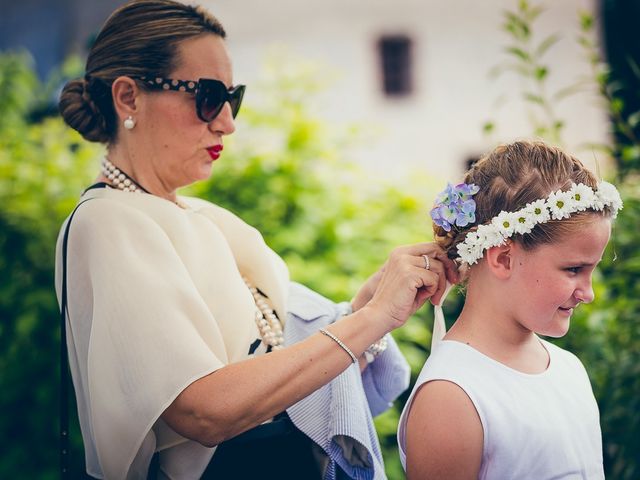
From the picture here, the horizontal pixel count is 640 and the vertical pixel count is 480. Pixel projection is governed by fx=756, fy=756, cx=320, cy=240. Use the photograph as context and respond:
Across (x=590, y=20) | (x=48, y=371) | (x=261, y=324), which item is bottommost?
(x=48, y=371)

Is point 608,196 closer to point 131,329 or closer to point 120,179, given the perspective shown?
point 131,329

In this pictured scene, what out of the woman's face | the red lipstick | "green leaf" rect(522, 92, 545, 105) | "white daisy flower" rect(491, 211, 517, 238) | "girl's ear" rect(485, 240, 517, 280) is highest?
the woman's face

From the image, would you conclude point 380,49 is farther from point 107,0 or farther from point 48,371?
point 48,371

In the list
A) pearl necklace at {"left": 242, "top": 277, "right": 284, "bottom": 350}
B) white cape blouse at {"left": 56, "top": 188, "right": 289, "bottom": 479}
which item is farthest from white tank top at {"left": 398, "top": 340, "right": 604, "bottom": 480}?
white cape blouse at {"left": 56, "top": 188, "right": 289, "bottom": 479}

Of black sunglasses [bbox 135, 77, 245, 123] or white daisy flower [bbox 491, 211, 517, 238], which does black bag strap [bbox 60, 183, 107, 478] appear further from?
white daisy flower [bbox 491, 211, 517, 238]

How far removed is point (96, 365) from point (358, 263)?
7.90 ft

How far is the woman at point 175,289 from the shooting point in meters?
2.04

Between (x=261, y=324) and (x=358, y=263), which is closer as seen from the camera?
(x=261, y=324)

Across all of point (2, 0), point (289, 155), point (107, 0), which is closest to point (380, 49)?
point (107, 0)

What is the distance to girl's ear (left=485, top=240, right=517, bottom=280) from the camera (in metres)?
2.11

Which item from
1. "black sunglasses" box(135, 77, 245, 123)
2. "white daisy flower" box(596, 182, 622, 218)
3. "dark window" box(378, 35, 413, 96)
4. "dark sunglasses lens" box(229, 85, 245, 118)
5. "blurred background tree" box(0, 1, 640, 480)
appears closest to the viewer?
"white daisy flower" box(596, 182, 622, 218)

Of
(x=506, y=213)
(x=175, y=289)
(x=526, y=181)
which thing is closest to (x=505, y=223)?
(x=506, y=213)

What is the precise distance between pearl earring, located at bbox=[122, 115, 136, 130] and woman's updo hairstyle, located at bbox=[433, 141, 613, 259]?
1070 mm

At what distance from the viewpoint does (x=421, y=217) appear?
15.6 feet
